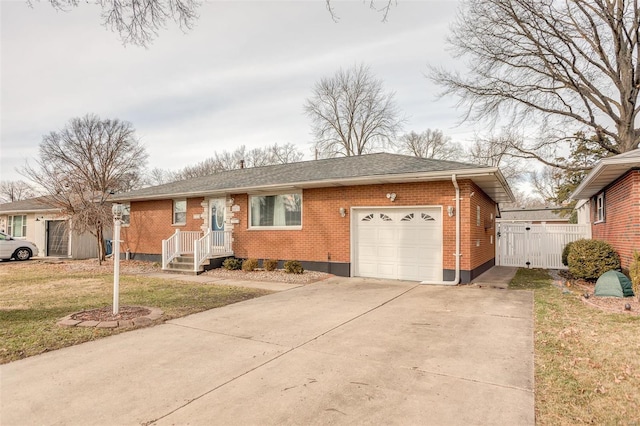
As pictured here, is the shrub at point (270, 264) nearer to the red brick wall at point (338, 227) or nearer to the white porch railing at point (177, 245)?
the red brick wall at point (338, 227)

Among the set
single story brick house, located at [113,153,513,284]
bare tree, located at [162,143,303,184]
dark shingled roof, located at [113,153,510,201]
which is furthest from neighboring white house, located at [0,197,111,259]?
bare tree, located at [162,143,303,184]

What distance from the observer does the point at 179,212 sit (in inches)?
611

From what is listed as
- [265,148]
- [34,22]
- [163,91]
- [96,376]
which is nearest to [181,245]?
[163,91]

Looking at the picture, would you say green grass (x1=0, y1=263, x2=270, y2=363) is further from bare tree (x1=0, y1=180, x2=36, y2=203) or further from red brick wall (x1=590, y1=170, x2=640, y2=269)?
bare tree (x1=0, y1=180, x2=36, y2=203)

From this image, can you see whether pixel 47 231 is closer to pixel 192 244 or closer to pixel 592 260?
pixel 192 244

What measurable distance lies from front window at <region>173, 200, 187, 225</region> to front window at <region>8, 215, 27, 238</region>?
554 inches

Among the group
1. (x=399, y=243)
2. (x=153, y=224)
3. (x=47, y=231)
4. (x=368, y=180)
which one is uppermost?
(x=368, y=180)

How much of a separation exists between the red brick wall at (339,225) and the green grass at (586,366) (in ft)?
11.4

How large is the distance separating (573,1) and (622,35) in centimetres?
283

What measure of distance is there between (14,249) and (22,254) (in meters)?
0.51

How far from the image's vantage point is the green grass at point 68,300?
4.90 m

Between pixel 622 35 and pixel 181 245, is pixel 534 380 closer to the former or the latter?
pixel 181 245

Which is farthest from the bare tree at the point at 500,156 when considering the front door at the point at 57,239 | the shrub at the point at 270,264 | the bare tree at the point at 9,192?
the bare tree at the point at 9,192

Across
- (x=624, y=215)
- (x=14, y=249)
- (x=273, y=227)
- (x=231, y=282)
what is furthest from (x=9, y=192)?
(x=624, y=215)
